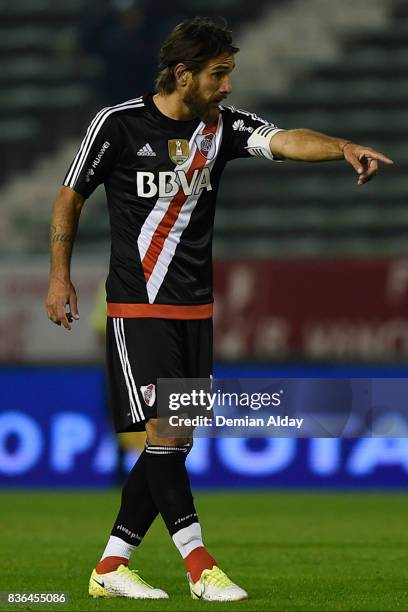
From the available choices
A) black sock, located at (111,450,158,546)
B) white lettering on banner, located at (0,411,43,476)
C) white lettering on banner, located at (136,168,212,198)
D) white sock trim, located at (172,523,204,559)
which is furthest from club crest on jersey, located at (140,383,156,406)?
white lettering on banner, located at (0,411,43,476)

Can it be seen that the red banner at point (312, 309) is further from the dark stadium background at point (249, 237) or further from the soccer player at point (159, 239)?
the soccer player at point (159, 239)

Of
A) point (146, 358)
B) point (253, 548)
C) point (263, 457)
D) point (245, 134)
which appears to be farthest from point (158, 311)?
point (263, 457)

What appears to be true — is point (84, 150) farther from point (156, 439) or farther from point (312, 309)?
point (312, 309)

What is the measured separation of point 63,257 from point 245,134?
741mm

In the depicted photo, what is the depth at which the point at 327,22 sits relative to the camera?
1444 cm

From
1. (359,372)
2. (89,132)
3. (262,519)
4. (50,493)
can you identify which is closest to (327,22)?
(359,372)

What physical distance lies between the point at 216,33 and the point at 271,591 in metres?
1.85

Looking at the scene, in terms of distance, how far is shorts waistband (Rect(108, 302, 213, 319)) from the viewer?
15.8 feet

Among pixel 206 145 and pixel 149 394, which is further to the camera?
pixel 206 145

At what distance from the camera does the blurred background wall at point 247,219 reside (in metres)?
10.5

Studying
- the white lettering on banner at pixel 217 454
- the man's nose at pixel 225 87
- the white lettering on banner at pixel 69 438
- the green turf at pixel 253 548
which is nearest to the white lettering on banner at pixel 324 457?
the white lettering on banner at pixel 217 454

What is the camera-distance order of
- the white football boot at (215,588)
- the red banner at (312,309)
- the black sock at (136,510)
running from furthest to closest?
the red banner at (312,309) → the black sock at (136,510) → the white football boot at (215,588)

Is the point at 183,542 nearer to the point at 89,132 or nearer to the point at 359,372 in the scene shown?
the point at 89,132

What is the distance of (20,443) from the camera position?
10445 mm
